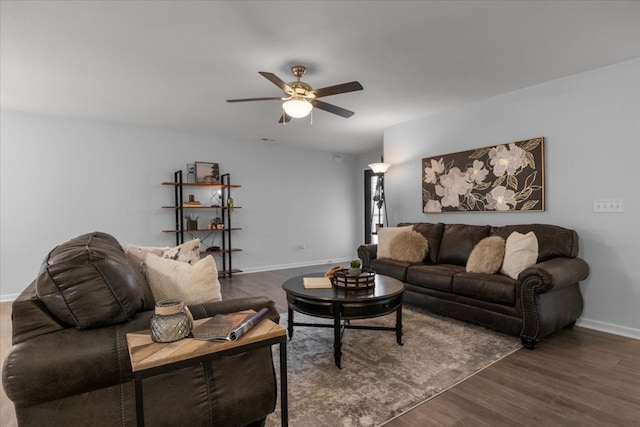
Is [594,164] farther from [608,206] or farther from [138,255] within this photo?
[138,255]

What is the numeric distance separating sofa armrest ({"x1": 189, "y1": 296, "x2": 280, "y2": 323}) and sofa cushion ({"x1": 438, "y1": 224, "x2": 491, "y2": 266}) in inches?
110

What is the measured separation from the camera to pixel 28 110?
4.31m

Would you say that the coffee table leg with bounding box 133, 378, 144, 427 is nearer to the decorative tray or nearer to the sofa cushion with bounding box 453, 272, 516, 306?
the decorative tray

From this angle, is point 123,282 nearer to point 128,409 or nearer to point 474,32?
point 128,409

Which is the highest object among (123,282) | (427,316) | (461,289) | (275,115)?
(275,115)

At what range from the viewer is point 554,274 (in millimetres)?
2631

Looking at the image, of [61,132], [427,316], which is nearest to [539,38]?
[427,316]

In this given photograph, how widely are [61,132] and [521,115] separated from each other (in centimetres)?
600

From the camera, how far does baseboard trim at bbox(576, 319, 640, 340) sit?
2936 millimetres

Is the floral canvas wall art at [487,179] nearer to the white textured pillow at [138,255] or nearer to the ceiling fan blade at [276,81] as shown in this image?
the ceiling fan blade at [276,81]

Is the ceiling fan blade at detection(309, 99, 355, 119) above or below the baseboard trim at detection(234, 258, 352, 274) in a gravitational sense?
above

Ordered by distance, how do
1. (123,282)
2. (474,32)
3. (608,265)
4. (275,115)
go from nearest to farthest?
(123,282) < (474,32) < (608,265) < (275,115)

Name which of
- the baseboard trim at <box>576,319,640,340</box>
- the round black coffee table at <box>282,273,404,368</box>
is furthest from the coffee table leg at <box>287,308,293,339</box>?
the baseboard trim at <box>576,319,640,340</box>

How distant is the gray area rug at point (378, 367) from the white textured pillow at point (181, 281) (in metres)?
0.77
